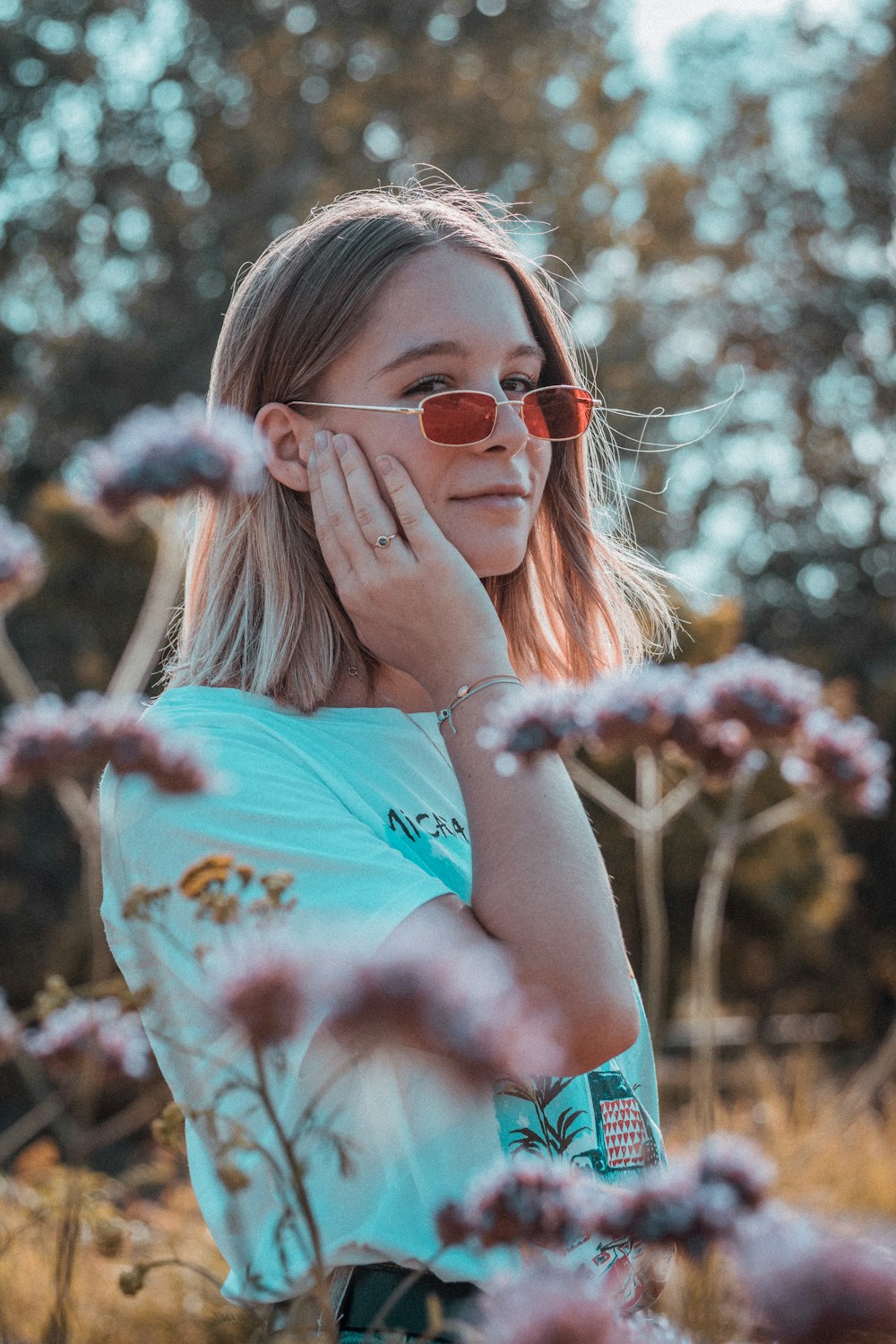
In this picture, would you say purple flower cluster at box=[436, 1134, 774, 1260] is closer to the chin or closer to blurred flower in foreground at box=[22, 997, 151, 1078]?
blurred flower in foreground at box=[22, 997, 151, 1078]

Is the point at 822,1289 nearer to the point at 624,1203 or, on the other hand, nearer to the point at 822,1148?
the point at 624,1203

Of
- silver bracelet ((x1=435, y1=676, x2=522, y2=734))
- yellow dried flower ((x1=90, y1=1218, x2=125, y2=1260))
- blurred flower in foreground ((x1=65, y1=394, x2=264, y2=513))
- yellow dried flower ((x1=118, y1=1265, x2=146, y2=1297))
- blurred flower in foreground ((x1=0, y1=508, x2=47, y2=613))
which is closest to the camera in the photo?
blurred flower in foreground ((x1=65, y1=394, x2=264, y2=513))

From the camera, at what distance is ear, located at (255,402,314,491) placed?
8.12 ft

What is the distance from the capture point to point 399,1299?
1.66 m

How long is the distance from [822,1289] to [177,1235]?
15.9 ft

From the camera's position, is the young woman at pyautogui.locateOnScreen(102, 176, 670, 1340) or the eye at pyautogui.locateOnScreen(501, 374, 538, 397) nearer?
the young woman at pyautogui.locateOnScreen(102, 176, 670, 1340)

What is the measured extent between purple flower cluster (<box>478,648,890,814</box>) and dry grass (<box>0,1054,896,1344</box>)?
519mm

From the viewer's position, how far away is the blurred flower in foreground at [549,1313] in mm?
733

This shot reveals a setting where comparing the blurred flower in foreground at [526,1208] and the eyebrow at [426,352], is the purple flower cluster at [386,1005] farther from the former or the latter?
the eyebrow at [426,352]

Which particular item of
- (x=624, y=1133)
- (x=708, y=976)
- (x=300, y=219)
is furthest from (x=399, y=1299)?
(x=300, y=219)

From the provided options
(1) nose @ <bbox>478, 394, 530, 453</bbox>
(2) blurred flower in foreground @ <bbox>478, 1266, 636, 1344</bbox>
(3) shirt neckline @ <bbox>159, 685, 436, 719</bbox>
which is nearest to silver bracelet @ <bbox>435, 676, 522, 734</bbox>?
(3) shirt neckline @ <bbox>159, 685, 436, 719</bbox>

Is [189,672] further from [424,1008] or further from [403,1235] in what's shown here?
[424,1008]

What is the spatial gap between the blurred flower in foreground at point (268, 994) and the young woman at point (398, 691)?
130mm

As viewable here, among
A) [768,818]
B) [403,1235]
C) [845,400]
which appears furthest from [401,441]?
[845,400]
